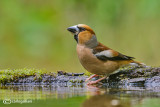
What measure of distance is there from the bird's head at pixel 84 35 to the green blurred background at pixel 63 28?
128 inches

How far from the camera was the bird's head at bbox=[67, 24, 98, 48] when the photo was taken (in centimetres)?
655

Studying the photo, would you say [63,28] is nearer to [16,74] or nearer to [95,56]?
[95,56]

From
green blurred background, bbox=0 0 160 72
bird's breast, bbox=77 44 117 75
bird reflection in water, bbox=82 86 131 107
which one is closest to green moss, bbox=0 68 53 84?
bird's breast, bbox=77 44 117 75

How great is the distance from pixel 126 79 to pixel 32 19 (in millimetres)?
5587

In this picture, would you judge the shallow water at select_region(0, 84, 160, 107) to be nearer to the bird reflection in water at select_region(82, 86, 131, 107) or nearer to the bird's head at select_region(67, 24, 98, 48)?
the bird reflection in water at select_region(82, 86, 131, 107)

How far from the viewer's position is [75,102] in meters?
4.04

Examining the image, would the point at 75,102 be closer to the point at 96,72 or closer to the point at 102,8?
the point at 96,72

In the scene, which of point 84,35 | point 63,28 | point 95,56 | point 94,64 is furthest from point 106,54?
point 63,28

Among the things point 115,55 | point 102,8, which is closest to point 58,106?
point 115,55

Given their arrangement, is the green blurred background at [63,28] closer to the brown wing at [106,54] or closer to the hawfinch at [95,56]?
the hawfinch at [95,56]

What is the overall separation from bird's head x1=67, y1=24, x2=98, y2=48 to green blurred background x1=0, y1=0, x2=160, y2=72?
3.25m

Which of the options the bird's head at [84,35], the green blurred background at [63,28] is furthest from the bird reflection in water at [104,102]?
the green blurred background at [63,28]

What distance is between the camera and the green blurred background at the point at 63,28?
9.99m

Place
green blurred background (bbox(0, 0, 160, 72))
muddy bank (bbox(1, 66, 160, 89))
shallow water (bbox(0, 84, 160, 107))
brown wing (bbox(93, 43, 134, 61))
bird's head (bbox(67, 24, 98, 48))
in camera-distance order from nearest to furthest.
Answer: shallow water (bbox(0, 84, 160, 107)) < muddy bank (bbox(1, 66, 160, 89)) < brown wing (bbox(93, 43, 134, 61)) < bird's head (bbox(67, 24, 98, 48)) < green blurred background (bbox(0, 0, 160, 72))
